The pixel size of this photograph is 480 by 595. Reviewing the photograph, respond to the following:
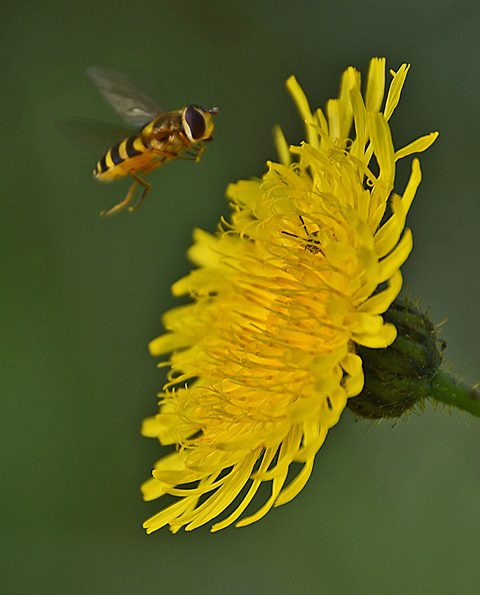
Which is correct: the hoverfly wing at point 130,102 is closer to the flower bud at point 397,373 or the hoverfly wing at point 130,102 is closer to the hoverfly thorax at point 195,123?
the hoverfly thorax at point 195,123

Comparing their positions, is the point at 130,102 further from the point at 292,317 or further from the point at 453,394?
the point at 453,394

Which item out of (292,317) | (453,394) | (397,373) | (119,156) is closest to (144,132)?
(119,156)

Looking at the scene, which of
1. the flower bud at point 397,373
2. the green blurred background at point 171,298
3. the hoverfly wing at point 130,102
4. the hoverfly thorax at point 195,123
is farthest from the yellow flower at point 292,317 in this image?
the green blurred background at point 171,298

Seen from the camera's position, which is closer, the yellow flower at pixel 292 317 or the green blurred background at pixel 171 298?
the yellow flower at pixel 292 317

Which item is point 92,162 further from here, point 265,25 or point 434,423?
point 434,423

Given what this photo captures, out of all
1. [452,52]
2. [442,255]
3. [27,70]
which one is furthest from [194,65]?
[442,255]

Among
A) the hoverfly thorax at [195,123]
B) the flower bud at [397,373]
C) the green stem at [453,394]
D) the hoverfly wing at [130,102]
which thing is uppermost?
the hoverfly wing at [130,102]
